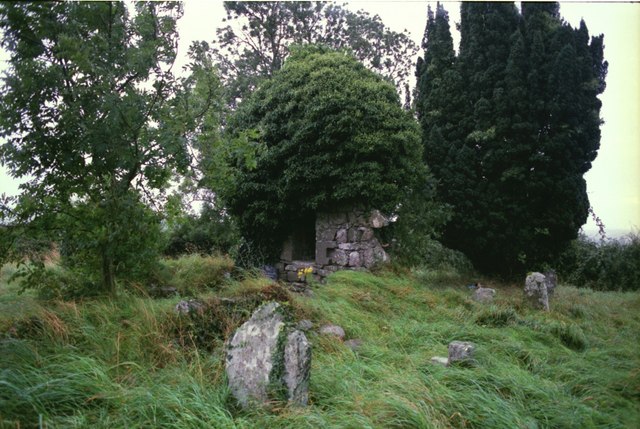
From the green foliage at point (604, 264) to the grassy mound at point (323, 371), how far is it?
8.88 metres

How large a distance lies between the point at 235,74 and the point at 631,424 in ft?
58.1

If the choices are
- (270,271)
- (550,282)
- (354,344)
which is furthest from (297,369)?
(550,282)

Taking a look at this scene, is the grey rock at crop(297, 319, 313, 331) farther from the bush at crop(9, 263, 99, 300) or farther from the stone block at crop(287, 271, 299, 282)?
the stone block at crop(287, 271, 299, 282)

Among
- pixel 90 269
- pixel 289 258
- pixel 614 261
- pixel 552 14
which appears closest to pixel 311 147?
pixel 289 258

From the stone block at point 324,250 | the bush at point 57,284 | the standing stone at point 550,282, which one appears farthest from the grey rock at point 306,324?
the standing stone at point 550,282

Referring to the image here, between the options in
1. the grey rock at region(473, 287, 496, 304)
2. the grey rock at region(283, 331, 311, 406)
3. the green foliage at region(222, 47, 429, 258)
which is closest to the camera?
the grey rock at region(283, 331, 311, 406)

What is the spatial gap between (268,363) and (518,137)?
1042 centimetres

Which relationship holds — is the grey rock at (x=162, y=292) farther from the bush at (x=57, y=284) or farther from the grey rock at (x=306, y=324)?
the grey rock at (x=306, y=324)

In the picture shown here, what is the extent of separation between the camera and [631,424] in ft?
8.21

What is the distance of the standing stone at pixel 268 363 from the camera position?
267cm

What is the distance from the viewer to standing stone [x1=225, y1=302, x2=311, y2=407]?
2.67 m

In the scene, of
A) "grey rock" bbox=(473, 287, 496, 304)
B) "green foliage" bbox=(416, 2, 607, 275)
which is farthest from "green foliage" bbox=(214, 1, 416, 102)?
"grey rock" bbox=(473, 287, 496, 304)

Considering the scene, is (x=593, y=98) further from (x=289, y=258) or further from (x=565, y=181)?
(x=289, y=258)

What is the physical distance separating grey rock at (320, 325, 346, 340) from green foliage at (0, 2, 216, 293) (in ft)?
7.09
